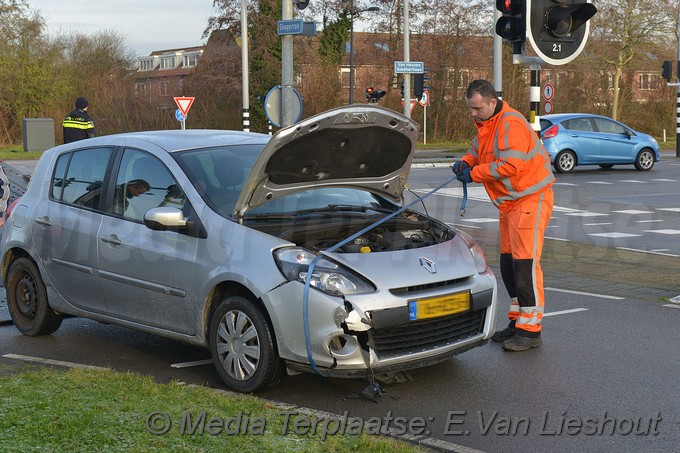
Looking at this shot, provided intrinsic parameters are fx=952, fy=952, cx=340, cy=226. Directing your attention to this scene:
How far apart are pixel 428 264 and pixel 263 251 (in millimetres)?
1020

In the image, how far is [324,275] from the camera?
558 centimetres

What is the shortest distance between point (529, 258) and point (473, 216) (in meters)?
9.92

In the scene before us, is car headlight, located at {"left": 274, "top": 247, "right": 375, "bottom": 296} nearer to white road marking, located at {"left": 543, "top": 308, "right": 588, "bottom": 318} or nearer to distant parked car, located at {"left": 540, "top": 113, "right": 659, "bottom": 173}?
white road marking, located at {"left": 543, "top": 308, "right": 588, "bottom": 318}

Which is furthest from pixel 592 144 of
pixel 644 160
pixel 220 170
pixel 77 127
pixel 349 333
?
pixel 349 333

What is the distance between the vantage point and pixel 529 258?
702cm

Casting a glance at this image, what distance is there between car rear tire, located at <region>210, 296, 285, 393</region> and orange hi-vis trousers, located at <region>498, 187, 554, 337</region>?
7.09 ft

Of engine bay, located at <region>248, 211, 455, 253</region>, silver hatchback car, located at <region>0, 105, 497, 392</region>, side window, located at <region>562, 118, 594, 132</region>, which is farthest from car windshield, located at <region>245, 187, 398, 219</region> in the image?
side window, located at <region>562, 118, 594, 132</region>

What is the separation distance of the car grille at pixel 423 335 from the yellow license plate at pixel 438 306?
0.14ft

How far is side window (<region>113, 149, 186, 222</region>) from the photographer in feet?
21.2

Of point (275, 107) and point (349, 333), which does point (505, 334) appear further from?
point (275, 107)

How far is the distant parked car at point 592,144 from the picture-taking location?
2678cm

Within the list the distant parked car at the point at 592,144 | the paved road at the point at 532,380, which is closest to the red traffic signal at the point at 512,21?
the paved road at the point at 532,380

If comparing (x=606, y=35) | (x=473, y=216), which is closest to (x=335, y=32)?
(x=606, y=35)

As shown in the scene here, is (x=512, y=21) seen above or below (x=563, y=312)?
above
